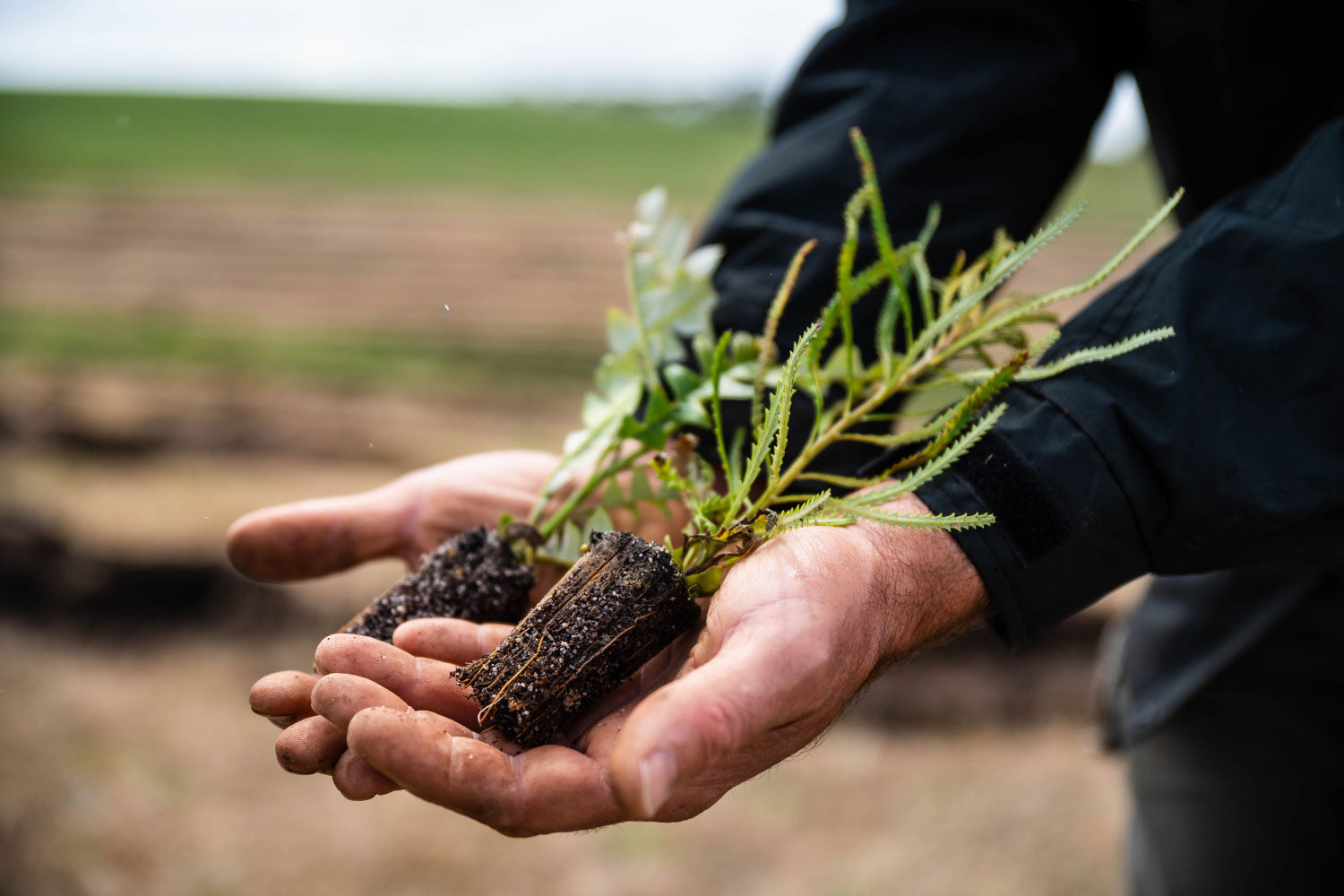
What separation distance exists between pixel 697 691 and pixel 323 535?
3.26ft

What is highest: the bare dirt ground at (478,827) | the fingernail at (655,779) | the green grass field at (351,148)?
the green grass field at (351,148)

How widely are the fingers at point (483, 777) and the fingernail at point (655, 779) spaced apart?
0.14 metres

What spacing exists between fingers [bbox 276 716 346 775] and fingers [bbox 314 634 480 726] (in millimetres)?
74

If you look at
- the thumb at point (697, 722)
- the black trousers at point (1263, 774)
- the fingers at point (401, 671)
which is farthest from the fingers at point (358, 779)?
the black trousers at point (1263, 774)

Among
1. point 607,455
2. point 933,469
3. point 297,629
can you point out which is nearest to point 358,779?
point 607,455

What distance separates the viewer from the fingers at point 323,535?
1641mm

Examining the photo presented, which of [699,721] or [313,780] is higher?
[699,721]

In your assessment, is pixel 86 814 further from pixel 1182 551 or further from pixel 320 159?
pixel 320 159

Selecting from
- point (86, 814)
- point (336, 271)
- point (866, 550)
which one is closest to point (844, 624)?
point (866, 550)

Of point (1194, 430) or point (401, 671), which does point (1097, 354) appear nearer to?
point (1194, 430)

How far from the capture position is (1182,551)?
1.23 metres

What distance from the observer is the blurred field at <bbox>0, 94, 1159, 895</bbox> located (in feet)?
10.2

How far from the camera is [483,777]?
3.25 feet

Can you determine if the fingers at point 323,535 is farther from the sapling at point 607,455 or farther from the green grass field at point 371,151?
the green grass field at point 371,151
